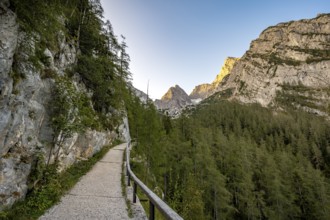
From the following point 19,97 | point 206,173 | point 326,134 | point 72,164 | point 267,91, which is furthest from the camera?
point 267,91

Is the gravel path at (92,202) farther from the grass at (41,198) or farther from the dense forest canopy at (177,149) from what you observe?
the dense forest canopy at (177,149)

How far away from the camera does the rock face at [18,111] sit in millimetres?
5916

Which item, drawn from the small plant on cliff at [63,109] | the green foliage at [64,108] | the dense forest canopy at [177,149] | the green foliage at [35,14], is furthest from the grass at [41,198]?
the green foliage at [35,14]

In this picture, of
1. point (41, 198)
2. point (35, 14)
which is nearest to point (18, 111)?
point (41, 198)

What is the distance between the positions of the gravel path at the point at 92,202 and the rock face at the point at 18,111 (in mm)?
1521

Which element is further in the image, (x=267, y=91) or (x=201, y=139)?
(x=267, y=91)

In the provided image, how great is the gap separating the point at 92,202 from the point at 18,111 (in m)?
4.09

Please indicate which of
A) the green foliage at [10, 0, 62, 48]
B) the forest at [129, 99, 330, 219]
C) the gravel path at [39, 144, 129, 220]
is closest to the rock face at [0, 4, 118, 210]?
the green foliage at [10, 0, 62, 48]

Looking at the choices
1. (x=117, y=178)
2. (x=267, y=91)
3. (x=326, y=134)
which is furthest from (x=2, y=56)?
(x=267, y=91)

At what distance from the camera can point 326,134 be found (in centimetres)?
8869

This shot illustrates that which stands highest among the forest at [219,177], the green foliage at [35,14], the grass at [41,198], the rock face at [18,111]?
the green foliage at [35,14]

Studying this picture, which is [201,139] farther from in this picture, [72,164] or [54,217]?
[54,217]

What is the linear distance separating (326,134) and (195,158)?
249 ft

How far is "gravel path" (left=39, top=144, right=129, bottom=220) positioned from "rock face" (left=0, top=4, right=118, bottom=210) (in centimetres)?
152
